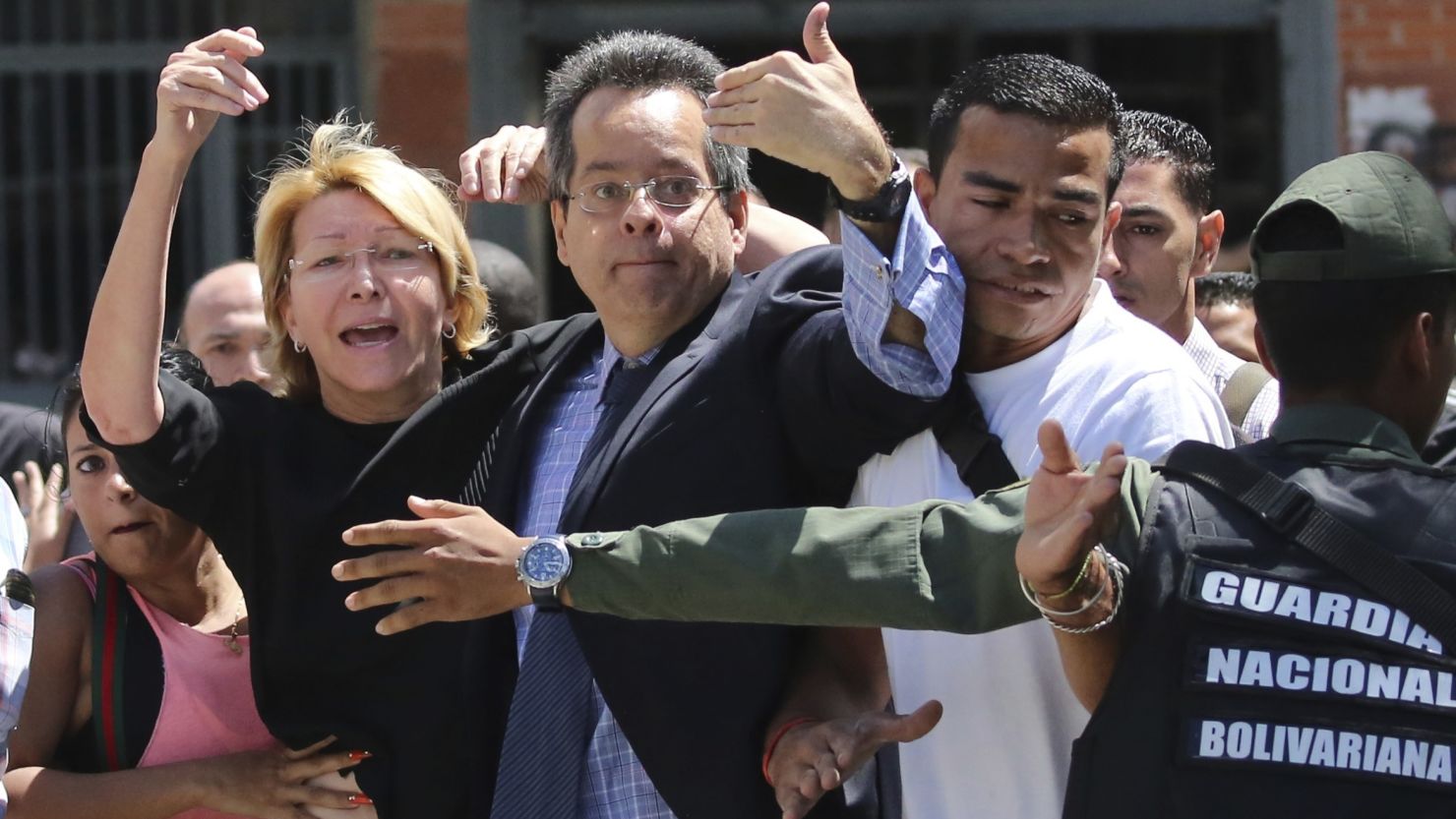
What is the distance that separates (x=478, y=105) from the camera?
629 centimetres

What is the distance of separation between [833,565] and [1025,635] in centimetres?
35

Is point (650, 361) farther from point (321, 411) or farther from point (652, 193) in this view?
point (321, 411)

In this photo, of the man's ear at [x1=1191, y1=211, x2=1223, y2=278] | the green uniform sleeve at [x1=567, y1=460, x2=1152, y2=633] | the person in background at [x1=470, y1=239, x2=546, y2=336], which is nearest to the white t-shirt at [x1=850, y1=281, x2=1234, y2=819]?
the green uniform sleeve at [x1=567, y1=460, x2=1152, y2=633]

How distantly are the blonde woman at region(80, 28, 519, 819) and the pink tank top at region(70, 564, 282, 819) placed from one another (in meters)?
0.20

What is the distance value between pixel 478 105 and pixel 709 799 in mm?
4192

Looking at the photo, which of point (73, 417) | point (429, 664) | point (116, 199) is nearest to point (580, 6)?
point (116, 199)

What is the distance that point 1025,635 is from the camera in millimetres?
2279

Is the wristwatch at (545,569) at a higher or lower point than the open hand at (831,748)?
higher

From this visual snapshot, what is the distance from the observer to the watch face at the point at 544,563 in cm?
213

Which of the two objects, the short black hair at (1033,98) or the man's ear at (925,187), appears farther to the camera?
the man's ear at (925,187)

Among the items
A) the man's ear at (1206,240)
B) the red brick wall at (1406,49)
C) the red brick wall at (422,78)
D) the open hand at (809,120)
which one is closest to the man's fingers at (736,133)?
the open hand at (809,120)

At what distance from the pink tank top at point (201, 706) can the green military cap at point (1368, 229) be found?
1.78 m

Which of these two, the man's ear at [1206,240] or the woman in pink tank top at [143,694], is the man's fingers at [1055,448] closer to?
the woman in pink tank top at [143,694]

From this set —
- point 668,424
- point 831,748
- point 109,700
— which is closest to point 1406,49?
point 668,424
